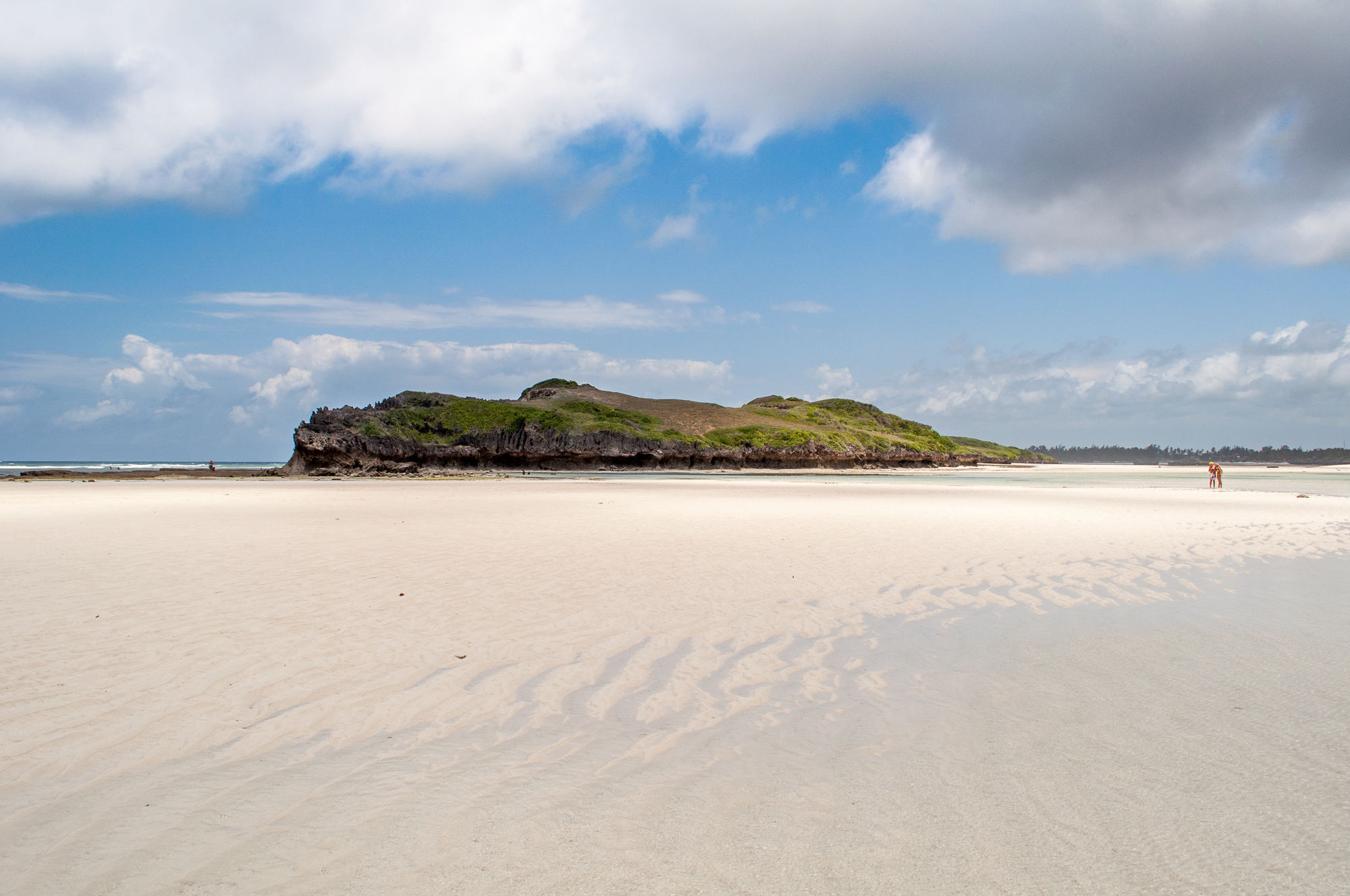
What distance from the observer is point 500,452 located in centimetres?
7075

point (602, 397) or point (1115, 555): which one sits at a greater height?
point (602, 397)

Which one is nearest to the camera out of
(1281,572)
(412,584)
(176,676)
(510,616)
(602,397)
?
(176,676)

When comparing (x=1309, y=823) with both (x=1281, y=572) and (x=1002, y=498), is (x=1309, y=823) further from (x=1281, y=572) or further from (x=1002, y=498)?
(x=1002, y=498)

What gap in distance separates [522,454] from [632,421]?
21067mm

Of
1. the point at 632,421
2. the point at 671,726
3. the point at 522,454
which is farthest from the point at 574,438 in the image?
the point at 671,726

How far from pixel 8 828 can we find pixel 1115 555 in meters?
13.4

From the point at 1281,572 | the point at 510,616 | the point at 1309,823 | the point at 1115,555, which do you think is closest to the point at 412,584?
the point at 510,616

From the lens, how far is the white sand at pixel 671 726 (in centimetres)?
292

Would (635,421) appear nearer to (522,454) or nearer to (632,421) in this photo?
(632,421)

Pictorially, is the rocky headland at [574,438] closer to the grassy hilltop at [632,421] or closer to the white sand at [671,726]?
the grassy hilltop at [632,421]

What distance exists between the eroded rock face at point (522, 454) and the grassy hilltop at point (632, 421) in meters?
0.72

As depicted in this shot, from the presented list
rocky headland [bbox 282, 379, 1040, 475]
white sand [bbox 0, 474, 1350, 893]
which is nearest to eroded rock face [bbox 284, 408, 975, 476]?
rocky headland [bbox 282, 379, 1040, 475]

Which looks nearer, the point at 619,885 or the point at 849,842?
the point at 619,885

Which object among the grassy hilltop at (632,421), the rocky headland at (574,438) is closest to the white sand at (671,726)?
the rocky headland at (574,438)
